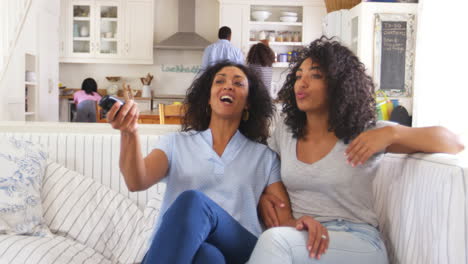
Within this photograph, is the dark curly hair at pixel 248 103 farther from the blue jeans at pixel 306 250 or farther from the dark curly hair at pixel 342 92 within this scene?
the blue jeans at pixel 306 250

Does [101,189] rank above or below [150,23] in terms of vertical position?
below

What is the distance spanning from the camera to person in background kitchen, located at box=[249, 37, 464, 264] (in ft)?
4.62

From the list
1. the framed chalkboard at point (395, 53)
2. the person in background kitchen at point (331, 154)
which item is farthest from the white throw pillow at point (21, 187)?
the framed chalkboard at point (395, 53)

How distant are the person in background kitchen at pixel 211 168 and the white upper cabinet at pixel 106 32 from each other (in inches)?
205

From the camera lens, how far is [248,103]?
1963mm

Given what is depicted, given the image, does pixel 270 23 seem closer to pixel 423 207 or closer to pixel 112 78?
pixel 112 78

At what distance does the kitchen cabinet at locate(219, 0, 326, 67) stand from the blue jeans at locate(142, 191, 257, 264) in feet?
17.4

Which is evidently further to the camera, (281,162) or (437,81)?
(437,81)

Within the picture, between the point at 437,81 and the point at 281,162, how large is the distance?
6.66 feet

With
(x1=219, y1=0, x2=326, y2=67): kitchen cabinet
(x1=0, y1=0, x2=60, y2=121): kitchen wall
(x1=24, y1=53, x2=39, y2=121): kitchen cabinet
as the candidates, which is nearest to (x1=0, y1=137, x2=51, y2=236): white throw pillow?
(x1=0, y1=0, x2=60, y2=121): kitchen wall

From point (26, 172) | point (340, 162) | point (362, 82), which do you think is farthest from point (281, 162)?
Answer: point (26, 172)

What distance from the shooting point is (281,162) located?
5.57ft

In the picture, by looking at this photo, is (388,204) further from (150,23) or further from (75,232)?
(150,23)

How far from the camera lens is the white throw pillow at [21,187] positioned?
2053mm
